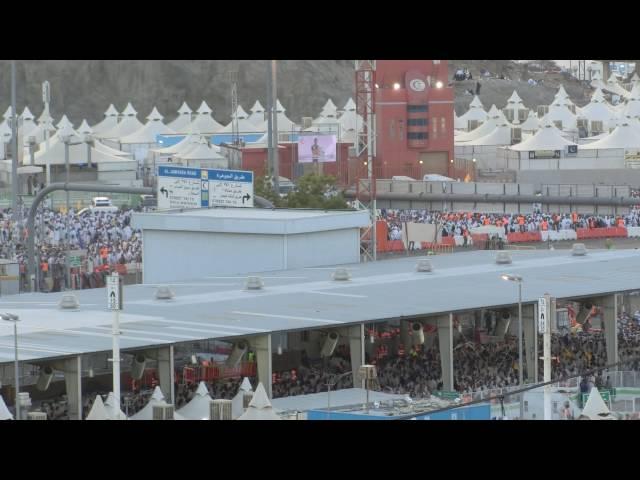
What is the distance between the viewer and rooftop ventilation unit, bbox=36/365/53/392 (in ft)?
66.3

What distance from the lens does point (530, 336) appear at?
25031 millimetres

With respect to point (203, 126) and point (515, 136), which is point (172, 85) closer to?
point (203, 126)

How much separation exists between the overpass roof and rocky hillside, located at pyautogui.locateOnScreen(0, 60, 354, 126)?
96.9 metres

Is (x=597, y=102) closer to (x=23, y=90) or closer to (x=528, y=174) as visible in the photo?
(x=528, y=174)

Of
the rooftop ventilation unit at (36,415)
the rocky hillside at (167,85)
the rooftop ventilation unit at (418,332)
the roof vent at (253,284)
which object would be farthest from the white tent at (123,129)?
the rooftop ventilation unit at (36,415)

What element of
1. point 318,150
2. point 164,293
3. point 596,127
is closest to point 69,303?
point 164,293

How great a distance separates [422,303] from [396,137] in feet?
131

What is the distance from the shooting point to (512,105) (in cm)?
8812

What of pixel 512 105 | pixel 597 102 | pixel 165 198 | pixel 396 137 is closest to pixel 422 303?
pixel 165 198

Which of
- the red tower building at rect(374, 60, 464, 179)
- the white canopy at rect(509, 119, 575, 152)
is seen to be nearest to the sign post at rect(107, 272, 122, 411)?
the red tower building at rect(374, 60, 464, 179)

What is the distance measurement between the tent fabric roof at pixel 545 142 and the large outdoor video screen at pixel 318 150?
1000 centimetres

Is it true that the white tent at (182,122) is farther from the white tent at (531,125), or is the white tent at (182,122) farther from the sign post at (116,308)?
the sign post at (116,308)

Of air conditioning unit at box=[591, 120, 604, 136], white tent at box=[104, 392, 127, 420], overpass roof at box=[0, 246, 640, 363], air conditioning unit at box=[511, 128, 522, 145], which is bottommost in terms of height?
white tent at box=[104, 392, 127, 420]

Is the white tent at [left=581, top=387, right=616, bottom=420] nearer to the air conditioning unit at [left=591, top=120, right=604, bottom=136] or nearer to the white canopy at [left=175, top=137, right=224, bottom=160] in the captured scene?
the white canopy at [left=175, top=137, right=224, bottom=160]
